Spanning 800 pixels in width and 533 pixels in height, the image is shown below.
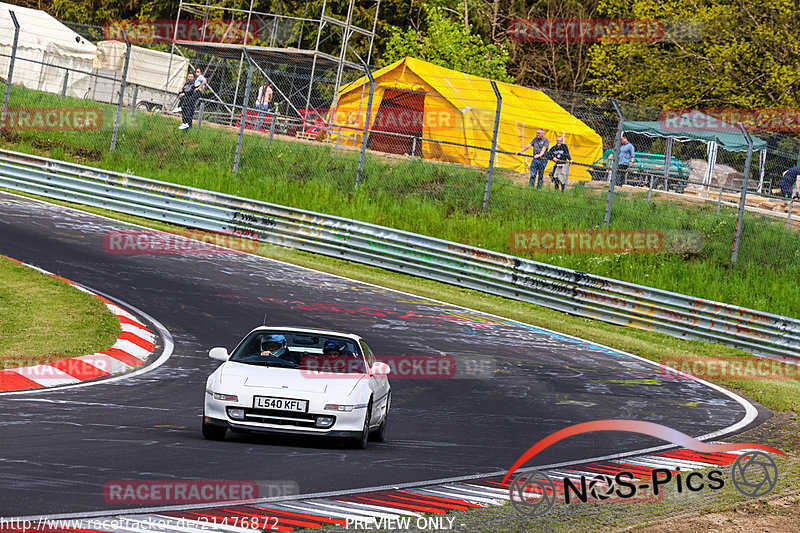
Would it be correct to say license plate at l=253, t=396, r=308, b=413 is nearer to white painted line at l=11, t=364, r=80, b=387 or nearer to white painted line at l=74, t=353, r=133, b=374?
white painted line at l=11, t=364, r=80, b=387

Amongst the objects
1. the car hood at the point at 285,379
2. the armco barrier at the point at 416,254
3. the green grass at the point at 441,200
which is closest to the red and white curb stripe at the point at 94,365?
the car hood at the point at 285,379

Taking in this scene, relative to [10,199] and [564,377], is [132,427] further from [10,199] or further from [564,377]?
[10,199]

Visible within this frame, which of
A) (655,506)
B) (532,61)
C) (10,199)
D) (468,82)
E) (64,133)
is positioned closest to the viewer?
(655,506)

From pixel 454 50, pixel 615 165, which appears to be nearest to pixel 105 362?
pixel 615 165

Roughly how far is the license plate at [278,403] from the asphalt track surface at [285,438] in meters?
0.35

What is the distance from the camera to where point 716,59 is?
39000mm

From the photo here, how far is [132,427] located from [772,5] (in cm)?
3434

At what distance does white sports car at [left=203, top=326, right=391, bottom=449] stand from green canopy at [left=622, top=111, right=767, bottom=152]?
12.8 m

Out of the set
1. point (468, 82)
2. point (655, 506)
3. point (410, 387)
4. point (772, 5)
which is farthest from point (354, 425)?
point (772, 5)

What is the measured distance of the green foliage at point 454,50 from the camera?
44.4 m

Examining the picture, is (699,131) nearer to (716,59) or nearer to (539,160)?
(539,160)

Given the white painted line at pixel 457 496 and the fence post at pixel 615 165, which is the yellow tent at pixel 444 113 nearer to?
the fence post at pixel 615 165

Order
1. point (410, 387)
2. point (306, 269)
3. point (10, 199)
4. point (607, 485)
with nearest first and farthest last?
1. point (607, 485)
2. point (410, 387)
3. point (306, 269)
4. point (10, 199)

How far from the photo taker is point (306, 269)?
2031 centimetres
